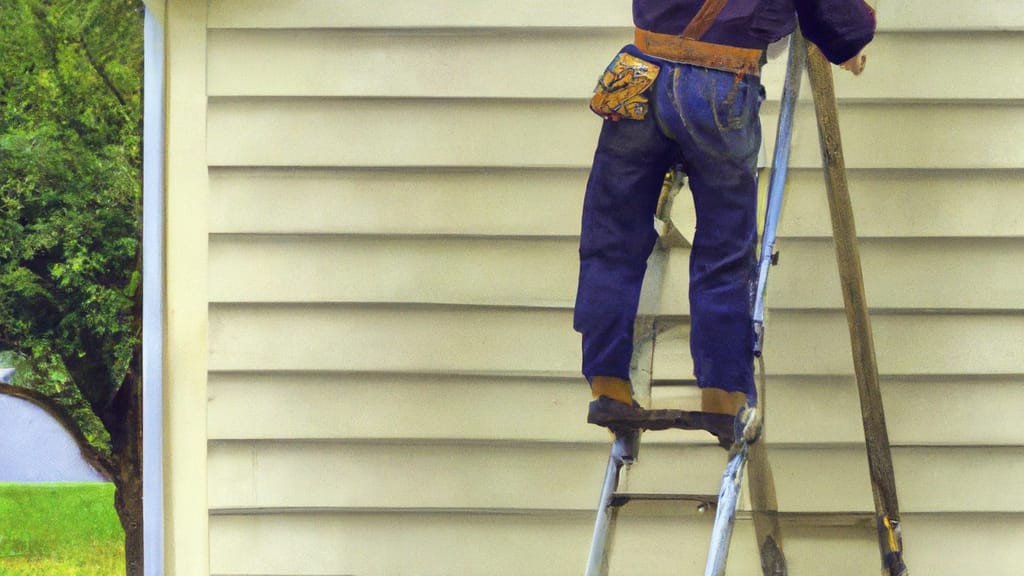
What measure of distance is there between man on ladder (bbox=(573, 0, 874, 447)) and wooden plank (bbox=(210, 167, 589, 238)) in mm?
417

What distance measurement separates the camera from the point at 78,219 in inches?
74.5

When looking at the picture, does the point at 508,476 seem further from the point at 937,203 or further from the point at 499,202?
the point at 937,203

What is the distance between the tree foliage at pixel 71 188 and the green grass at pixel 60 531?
199 millimetres

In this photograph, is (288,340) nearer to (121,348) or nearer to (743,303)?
(121,348)

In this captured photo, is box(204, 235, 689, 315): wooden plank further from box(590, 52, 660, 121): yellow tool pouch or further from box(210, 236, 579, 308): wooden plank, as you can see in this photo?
box(590, 52, 660, 121): yellow tool pouch

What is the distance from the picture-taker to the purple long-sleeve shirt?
1329mm

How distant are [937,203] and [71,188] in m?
1.57

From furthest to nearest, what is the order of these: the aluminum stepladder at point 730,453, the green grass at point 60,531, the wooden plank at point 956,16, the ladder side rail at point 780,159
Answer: the green grass at point 60,531, the wooden plank at point 956,16, the ladder side rail at point 780,159, the aluminum stepladder at point 730,453

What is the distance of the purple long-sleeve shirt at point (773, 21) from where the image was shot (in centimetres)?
133

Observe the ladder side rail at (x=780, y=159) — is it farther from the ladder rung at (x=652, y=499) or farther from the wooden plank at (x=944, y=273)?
the wooden plank at (x=944, y=273)

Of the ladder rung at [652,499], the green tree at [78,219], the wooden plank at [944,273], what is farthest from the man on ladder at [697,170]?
the green tree at [78,219]

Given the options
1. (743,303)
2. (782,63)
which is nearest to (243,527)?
(743,303)

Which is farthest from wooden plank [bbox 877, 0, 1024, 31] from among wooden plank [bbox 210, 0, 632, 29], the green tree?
the green tree

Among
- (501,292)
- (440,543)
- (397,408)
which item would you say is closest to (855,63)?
(501,292)
